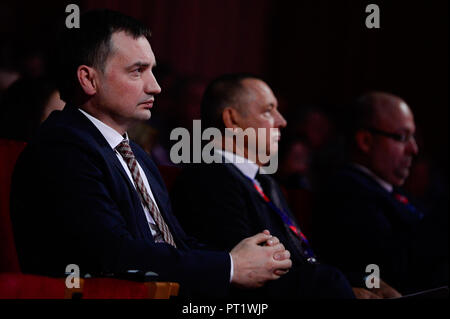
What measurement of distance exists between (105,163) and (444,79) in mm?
4210

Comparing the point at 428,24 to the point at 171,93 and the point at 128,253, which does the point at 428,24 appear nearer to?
the point at 171,93

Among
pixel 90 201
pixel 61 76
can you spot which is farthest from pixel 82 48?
pixel 90 201

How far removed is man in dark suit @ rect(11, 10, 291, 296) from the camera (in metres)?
1.43

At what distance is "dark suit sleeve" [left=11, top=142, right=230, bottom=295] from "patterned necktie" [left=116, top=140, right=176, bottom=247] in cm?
13

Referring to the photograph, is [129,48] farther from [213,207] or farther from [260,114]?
[260,114]

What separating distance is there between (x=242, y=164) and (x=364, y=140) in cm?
88

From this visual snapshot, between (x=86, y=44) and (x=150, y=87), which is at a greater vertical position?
(x=86, y=44)

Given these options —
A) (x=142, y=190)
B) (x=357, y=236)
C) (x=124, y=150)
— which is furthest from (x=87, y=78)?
(x=357, y=236)

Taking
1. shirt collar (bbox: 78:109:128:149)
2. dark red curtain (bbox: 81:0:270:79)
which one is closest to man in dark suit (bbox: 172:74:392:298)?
shirt collar (bbox: 78:109:128:149)

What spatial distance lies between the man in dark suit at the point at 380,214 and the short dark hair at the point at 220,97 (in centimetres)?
62

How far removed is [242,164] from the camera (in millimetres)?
2184

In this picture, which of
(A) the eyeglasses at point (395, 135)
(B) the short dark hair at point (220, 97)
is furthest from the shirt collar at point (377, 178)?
(B) the short dark hair at point (220, 97)

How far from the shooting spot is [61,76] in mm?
1689

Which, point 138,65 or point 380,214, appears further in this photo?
point 380,214
